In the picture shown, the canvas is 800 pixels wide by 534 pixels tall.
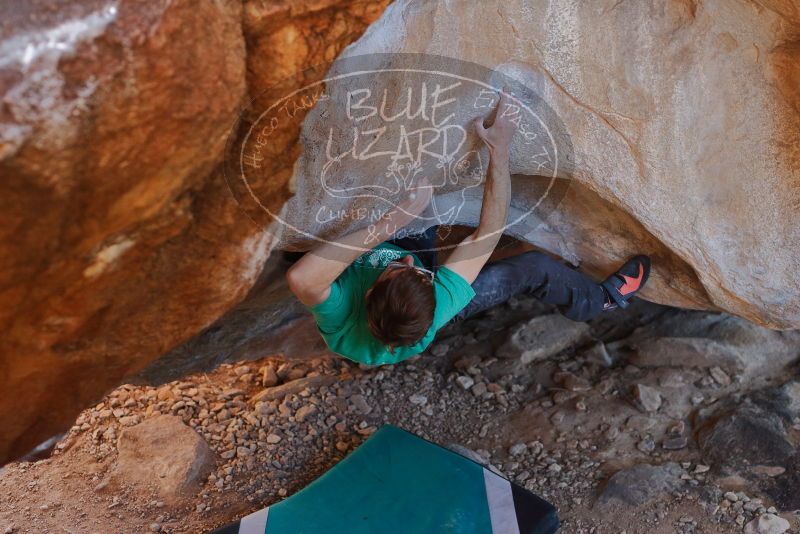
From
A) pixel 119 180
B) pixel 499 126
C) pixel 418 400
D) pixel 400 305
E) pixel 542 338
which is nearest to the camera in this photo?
pixel 119 180

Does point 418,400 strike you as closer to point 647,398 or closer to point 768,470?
point 647,398

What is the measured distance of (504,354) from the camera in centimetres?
278

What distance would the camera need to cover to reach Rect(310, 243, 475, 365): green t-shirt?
1783mm

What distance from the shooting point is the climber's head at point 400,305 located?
1.64m

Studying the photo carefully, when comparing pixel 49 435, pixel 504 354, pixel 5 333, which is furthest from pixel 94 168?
pixel 504 354

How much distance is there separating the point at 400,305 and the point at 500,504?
80cm

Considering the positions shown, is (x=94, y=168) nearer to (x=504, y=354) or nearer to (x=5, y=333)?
(x=5, y=333)

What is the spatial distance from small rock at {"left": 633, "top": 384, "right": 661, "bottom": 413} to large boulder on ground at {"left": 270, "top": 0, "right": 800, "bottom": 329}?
48 cm

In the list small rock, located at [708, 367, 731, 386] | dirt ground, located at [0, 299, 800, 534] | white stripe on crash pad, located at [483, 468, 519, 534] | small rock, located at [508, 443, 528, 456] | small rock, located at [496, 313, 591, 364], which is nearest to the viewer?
white stripe on crash pad, located at [483, 468, 519, 534]

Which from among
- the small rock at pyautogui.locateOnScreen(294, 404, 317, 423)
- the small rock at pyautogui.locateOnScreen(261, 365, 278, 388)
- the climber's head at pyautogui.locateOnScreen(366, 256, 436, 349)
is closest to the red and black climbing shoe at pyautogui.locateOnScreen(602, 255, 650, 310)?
the climber's head at pyautogui.locateOnScreen(366, 256, 436, 349)

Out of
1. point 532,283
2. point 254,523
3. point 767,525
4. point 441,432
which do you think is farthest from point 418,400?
point 767,525

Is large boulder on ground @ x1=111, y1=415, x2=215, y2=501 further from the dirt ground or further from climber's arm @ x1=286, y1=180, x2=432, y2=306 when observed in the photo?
climber's arm @ x1=286, y1=180, x2=432, y2=306

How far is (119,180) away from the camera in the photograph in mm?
1164

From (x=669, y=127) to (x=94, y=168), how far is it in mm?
1391
